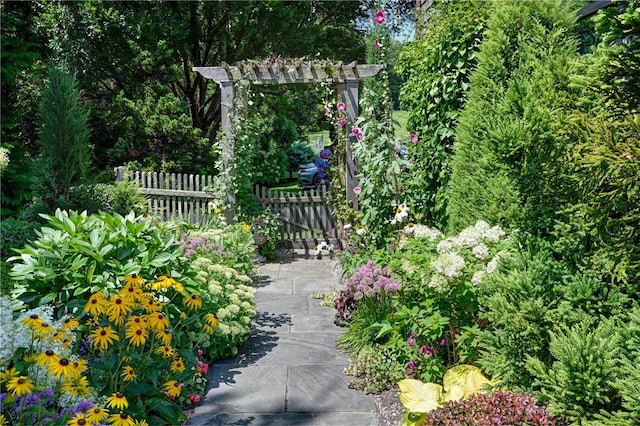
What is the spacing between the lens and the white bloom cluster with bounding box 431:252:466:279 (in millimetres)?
3164

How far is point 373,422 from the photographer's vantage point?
10.4ft

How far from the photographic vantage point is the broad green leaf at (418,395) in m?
2.73

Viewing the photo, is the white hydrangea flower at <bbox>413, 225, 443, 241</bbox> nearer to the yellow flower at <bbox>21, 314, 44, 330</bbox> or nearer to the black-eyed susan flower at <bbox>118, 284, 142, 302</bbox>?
the black-eyed susan flower at <bbox>118, 284, 142, 302</bbox>

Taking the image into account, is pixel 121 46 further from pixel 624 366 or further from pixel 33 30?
pixel 624 366

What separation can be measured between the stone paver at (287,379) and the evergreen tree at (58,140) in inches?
129

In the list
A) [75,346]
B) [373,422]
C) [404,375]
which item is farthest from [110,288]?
[404,375]

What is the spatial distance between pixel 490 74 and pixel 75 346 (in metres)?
3.06

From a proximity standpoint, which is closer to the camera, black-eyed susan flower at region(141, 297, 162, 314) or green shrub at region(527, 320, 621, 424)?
green shrub at region(527, 320, 621, 424)

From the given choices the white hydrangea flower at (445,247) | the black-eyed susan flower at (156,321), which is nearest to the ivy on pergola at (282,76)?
the white hydrangea flower at (445,247)

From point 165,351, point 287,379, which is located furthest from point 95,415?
point 287,379

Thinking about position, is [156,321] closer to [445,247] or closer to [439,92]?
[445,247]

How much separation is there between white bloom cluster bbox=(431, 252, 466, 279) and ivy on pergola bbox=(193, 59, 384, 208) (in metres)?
4.62

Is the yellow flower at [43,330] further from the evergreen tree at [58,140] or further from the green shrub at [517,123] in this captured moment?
the evergreen tree at [58,140]

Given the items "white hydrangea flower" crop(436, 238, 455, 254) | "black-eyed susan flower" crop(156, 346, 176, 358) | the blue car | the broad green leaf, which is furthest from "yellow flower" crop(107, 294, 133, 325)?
the blue car
